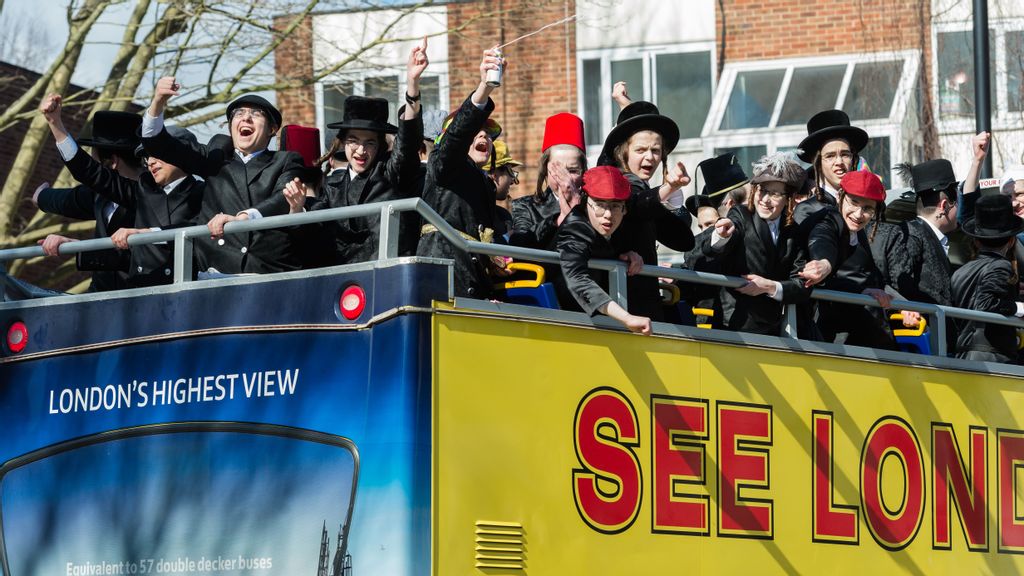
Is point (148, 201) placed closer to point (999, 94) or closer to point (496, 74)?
point (496, 74)

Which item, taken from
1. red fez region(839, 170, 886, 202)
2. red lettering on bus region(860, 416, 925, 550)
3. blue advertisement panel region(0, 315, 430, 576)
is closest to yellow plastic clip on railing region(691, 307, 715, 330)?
red lettering on bus region(860, 416, 925, 550)

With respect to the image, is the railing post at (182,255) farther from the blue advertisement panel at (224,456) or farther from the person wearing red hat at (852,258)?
the person wearing red hat at (852,258)

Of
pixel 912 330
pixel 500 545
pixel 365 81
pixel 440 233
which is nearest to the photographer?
pixel 500 545

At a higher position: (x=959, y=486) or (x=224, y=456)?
(x=224, y=456)

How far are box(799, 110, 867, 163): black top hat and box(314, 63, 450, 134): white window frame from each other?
5.82 m

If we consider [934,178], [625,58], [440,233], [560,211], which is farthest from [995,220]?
[625,58]

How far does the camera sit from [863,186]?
7.86m

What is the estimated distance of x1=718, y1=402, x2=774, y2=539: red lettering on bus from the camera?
21.4ft

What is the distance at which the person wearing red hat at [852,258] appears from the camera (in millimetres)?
7578

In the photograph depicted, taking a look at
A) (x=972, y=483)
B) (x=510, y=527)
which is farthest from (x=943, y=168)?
(x=510, y=527)

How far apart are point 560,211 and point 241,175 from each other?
1518 mm

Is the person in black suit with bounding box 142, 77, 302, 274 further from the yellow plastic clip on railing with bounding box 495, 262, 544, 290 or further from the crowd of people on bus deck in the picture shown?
the yellow plastic clip on railing with bounding box 495, 262, 544, 290

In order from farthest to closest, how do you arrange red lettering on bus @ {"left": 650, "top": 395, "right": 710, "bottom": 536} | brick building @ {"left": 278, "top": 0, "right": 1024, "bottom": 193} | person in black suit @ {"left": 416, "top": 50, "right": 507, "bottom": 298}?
brick building @ {"left": 278, "top": 0, "right": 1024, "bottom": 193} < person in black suit @ {"left": 416, "top": 50, "right": 507, "bottom": 298} < red lettering on bus @ {"left": 650, "top": 395, "right": 710, "bottom": 536}

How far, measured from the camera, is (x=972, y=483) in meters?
7.66
